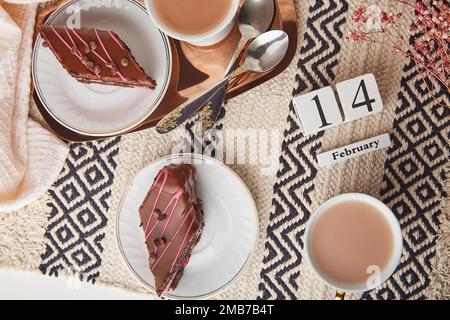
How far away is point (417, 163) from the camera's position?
0.96 m

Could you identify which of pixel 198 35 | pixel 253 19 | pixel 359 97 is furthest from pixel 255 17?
pixel 359 97

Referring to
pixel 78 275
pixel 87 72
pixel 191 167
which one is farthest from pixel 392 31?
pixel 78 275

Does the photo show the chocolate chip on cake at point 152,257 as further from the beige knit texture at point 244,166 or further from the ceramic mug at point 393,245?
the ceramic mug at point 393,245

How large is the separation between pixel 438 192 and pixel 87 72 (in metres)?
0.65

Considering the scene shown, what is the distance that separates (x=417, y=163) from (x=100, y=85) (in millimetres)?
580

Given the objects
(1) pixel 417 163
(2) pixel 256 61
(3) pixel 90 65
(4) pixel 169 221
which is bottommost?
(1) pixel 417 163

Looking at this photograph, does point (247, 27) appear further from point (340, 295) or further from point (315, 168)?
point (340, 295)

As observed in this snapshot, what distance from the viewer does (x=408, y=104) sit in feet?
3.15

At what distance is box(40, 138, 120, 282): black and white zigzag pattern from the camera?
39.1 inches

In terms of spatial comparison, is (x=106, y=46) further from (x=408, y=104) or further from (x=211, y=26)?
(x=408, y=104)

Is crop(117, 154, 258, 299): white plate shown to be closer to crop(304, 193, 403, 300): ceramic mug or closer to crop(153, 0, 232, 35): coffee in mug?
crop(304, 193, 403, 300): ceramic mug

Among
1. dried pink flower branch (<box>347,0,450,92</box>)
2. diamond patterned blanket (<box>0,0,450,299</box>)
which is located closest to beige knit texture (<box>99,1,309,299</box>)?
diamond patterned blanket (<box>0,0,450,299</box>)

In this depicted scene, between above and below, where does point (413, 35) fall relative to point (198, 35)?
below

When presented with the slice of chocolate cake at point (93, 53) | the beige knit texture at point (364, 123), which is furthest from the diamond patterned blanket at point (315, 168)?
the slice of chocolate cake at point (93, 53)
